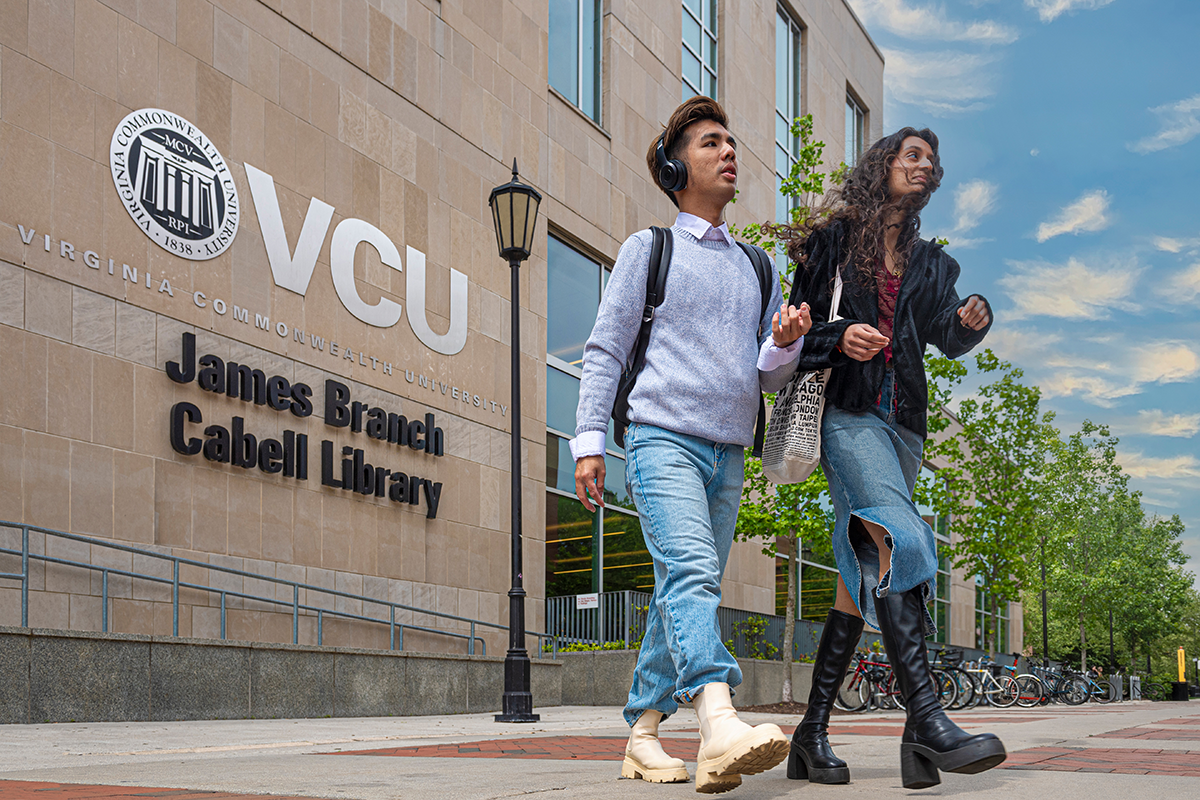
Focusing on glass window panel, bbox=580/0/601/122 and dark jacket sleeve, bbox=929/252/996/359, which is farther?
glass window panel, bbox=580/0/601/122

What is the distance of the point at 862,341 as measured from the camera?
10.7ft

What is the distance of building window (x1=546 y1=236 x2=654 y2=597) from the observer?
18.7 meters

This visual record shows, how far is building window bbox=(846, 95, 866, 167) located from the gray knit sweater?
32.0 meters

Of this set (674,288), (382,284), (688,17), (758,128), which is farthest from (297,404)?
(758,128)

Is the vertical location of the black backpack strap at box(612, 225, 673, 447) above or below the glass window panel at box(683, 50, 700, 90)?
below

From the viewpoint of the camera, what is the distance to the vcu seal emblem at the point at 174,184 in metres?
11.7

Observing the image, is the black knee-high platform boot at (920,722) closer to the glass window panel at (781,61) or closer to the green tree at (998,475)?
the green tree at (998,475)

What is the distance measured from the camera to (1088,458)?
4128 cm

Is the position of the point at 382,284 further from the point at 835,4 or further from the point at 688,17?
the point at 835,4

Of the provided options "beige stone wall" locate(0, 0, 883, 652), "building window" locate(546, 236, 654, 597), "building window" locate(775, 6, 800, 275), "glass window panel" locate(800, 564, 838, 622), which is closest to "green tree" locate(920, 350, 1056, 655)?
"glass window panel" locate(800, 564, 838, 622)

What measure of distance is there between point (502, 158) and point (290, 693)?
976 centimetres

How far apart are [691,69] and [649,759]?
22.8 metres

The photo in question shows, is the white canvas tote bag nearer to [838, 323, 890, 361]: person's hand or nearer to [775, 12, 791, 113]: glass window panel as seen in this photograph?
[838, 323, 890, 361]: person's hand

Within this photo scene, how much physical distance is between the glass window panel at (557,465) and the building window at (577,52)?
6189 mm
